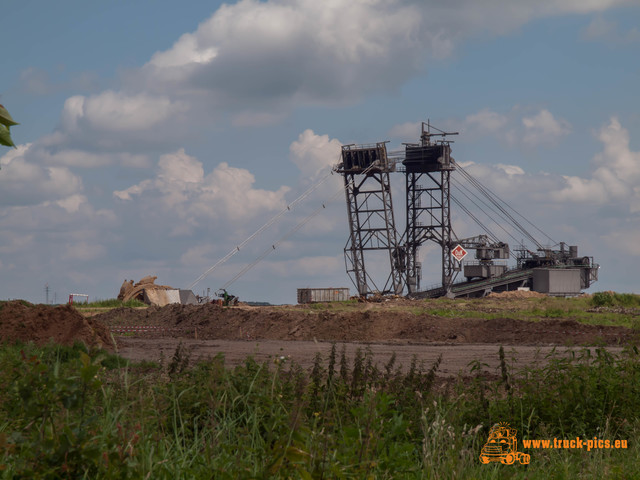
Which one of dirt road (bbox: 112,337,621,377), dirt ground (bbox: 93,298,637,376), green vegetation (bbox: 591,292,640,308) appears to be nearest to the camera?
dirt road (bbox: 112,337,621,377)

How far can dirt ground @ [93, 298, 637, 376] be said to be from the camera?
60.8 ft

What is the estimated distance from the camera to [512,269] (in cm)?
6419

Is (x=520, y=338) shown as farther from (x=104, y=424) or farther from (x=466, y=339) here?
(x=104, y=424)

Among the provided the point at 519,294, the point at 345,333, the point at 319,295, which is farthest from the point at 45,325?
the point at 519,294

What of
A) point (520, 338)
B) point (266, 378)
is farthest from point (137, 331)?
point (266, 378)

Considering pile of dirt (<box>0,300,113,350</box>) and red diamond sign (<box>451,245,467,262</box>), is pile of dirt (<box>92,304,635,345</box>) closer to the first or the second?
pile of dirt (<box>0,300,113,350</box>)

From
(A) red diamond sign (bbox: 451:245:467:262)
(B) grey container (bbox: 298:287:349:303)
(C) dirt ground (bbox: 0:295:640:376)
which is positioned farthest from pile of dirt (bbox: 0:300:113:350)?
(A) red diamond sign (bbox: 451:245:467:262)

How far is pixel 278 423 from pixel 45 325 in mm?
13622

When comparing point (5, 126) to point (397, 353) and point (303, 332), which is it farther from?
point (303, 332)

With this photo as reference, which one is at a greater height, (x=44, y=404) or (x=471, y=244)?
(x=471, y=244)

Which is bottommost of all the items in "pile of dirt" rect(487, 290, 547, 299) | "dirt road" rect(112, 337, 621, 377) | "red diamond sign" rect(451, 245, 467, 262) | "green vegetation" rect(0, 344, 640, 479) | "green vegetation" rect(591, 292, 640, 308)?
"dirt road" rect(112, 337, 621, 377)

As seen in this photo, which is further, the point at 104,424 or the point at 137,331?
the point at 137,331

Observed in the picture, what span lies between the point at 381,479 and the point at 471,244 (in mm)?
61161

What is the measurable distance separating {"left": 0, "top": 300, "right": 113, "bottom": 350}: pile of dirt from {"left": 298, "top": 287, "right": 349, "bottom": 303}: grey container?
137ft
